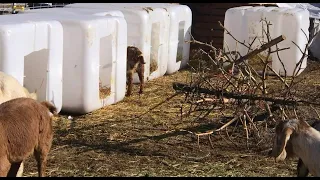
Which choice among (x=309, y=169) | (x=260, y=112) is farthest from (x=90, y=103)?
(x=309, y=169)

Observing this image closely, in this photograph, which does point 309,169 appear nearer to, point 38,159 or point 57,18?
point 38,159

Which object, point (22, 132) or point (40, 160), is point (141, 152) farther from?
point (22, 132)

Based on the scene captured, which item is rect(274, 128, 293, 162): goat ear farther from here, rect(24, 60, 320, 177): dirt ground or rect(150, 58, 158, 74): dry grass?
rect(150, 58, 158, 74): dry grass

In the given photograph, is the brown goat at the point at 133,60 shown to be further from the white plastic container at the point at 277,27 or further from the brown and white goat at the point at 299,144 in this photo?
the brown and white goat at the point at 299,144

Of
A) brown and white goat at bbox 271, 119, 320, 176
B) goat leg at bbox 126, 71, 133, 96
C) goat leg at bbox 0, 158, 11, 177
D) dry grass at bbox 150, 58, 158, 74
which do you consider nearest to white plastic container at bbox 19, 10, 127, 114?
goat leg at bbox 126, 71, 133, 96

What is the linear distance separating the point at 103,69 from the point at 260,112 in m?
2.77

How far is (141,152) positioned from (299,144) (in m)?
2.48

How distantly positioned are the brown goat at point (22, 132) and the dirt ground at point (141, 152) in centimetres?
61

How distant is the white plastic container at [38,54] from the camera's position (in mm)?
7906

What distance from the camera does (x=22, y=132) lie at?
553 centimetres

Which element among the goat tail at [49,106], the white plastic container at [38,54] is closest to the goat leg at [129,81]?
the white plastic container at [38,54]

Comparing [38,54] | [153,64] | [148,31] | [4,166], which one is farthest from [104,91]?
[4,166]

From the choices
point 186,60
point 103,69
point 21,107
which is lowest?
point 186,60

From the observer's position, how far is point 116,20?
1008 centimetres
